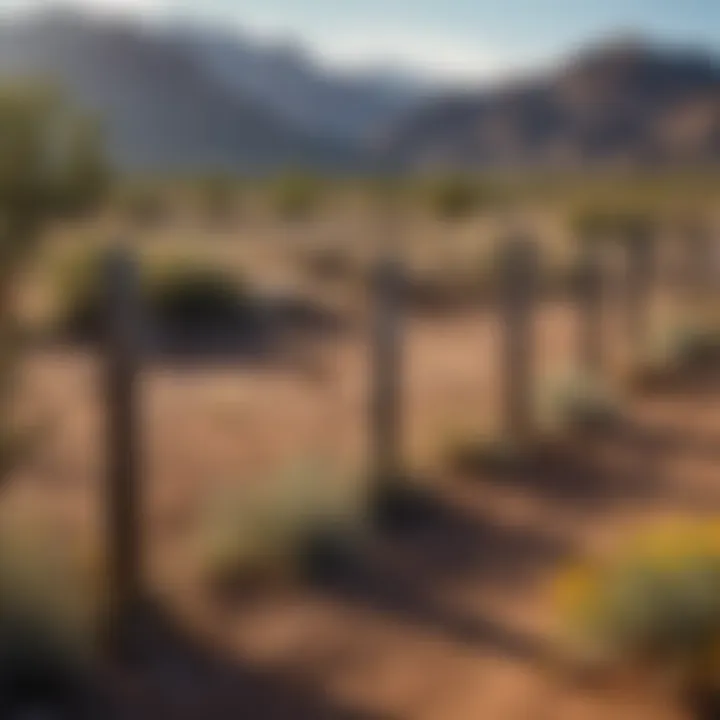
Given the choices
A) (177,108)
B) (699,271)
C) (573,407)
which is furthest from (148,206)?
(177,108)

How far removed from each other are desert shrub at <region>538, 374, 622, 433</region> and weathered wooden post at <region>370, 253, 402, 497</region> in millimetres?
3649

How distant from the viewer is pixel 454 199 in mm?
64688

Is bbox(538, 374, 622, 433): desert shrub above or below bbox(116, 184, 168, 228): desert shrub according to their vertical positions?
below

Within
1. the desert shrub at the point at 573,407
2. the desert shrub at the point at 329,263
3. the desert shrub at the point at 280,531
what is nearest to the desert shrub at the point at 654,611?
the desert shrub at the point at 280,531

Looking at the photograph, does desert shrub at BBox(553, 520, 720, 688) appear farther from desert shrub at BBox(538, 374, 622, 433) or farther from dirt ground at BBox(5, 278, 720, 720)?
desert shrub at BBox(538, 374, 622, 433)

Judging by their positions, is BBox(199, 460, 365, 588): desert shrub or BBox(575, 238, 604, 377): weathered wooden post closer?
BBox(199, 460, 365, 588): desert shrub

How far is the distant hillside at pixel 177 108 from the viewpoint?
437ft

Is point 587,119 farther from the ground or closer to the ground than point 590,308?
farther from the ground

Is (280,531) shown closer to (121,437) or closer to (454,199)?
(121,437)

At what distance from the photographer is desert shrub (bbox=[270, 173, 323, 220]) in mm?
61350

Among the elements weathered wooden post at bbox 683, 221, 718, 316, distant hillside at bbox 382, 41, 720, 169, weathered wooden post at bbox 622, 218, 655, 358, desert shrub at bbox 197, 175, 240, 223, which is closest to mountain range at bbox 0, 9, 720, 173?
distant hillside at bbox 382, 41, 720, 169

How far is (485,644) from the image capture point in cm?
834

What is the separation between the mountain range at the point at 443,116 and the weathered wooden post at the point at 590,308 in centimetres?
10262

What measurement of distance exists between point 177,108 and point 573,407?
132766mm
